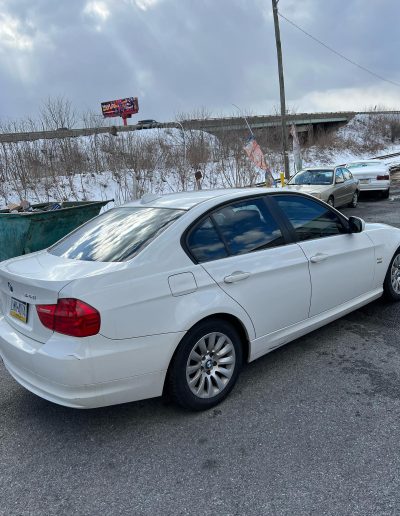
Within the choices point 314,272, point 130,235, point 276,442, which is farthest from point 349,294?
point 130,235

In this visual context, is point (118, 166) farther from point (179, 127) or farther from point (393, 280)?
point (393, 280)

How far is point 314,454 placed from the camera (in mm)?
2650

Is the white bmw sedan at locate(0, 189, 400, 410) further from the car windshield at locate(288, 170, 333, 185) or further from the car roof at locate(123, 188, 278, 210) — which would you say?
the car windshield at locate(288, 170, 333, 185)

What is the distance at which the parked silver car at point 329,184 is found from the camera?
12805mm

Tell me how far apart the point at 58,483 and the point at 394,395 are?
2389 millimetres

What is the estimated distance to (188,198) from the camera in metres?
3.72

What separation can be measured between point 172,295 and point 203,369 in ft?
2.11

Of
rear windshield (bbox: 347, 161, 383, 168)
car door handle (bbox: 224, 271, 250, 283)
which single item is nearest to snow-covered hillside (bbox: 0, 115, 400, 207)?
rear windshield (bbox: 347, 161, 383, 168)

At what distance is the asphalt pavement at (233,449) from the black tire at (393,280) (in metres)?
1.22

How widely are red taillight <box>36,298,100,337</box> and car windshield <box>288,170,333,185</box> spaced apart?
38.7 feet

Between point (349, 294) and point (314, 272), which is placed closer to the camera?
point (314, 272)

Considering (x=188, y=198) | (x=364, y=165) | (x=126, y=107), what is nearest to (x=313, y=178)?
(x=364, y=165)

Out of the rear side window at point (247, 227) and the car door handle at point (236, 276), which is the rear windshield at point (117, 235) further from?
the car door handle at point (236, 276)

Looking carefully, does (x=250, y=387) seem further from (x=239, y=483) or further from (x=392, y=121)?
(x=392, y=121)
